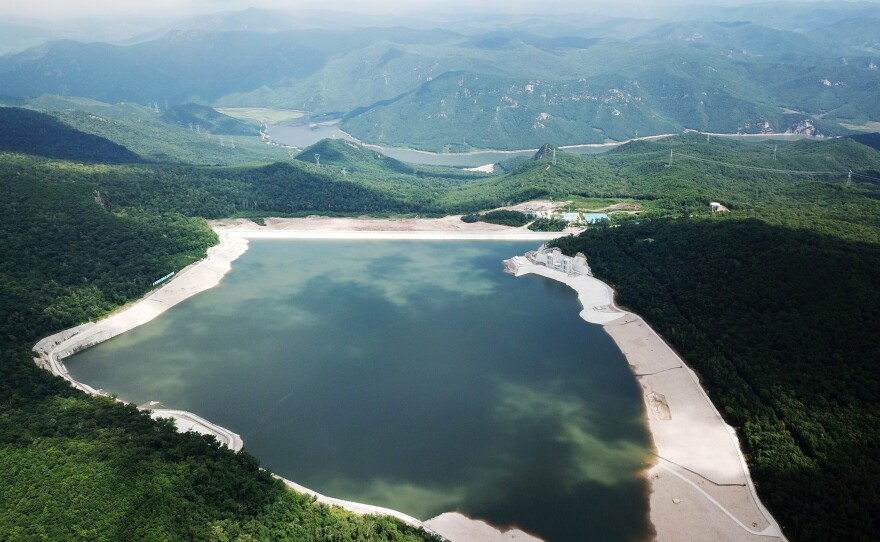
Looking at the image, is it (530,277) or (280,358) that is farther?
(530,277)

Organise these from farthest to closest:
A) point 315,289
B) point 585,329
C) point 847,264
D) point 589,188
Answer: point 589,188 → point 315,289 → point 585,329 → point 847,264

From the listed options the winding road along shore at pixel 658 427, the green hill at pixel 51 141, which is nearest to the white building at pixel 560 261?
the winding road along shore at pixel 658 427

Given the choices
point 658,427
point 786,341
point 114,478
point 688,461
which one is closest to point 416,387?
point 658,427

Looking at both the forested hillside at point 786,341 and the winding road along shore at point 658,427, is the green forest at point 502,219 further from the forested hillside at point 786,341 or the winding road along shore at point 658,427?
the winding road along shore at point 658,427

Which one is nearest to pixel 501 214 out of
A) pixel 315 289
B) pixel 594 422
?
pixel 315 289

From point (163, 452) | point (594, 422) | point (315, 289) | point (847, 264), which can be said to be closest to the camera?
point (163, 452)

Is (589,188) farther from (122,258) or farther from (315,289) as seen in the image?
(122,258)
